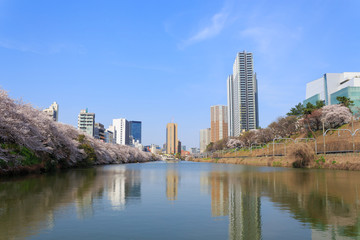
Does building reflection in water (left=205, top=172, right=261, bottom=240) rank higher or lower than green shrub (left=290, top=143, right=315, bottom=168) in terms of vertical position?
lower

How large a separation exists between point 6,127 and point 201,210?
28.4 m

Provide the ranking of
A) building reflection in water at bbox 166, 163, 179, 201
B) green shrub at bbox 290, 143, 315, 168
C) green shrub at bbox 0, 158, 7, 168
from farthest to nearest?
1. green shrub at bbox 290, 143, 315, 168
2. green shrub at bbox 0, 158, 7, 168
3. building reflection in water at bbox 166, 163, 179, 201

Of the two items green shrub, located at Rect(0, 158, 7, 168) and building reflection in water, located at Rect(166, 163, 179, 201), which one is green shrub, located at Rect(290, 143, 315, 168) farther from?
green shrub, located at Rect(0, 158, 7, 168)

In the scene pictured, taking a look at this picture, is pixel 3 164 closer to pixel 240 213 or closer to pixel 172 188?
pixel 172 188

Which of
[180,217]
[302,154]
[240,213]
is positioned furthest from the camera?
[302,154]

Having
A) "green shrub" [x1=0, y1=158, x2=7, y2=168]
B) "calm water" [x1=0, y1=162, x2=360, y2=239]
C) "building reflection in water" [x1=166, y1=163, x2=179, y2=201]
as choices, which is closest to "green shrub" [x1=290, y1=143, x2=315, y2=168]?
"building reflection in water" [x1=166, y1=163, x2=179, y2=201]

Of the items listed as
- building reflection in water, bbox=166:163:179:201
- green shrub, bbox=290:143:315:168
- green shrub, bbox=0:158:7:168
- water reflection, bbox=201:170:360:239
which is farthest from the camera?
green shrub, bbox=290:143:315:168

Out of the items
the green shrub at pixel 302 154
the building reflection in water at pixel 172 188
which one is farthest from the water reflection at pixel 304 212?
the green shrub at pixel 302 154

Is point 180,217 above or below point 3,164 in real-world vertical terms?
below

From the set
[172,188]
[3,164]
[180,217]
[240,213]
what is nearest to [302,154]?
[172,188]

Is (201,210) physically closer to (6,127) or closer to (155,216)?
(155,216)

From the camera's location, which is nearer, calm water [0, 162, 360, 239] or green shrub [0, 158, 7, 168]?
calm water [0, 162, 360, 239]

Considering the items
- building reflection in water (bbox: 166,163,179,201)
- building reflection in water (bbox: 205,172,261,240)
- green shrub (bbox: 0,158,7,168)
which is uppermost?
green shrub (bbox: 0,158,7,168)

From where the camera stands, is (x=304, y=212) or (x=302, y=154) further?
(x=302, y=154)
